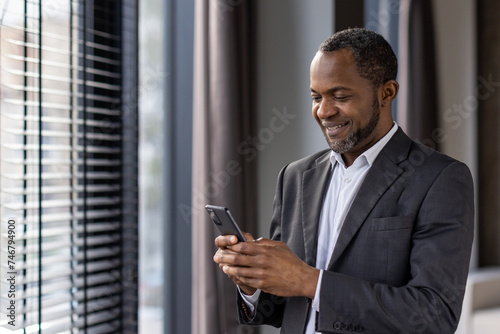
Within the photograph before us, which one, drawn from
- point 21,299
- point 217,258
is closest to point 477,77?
point 217,258

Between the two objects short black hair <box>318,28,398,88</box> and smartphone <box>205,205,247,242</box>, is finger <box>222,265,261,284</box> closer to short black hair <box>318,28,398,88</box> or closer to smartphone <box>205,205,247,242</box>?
smartphone <box>205,205,247,242</box>

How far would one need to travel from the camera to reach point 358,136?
1242 mm

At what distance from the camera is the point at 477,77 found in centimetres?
339

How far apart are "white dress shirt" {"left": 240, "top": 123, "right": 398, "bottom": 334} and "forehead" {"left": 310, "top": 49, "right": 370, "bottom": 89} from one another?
17cm

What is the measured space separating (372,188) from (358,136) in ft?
0.46

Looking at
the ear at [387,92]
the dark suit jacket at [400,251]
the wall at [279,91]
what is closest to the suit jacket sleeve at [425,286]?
the dark suit jacket at [400,251]

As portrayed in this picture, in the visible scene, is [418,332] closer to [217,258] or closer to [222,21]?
[217,258]

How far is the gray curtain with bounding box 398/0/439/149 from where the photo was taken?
2777mm

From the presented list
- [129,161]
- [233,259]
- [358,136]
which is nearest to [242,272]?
[233,259]

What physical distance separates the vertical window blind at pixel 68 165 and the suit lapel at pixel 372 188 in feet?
2.92

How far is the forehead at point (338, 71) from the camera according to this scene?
122 cm

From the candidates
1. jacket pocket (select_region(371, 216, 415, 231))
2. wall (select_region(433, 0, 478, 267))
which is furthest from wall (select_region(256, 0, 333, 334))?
wall (select_region(433, 0, 478, 267))

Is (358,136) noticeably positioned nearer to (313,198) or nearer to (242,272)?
(313,198)

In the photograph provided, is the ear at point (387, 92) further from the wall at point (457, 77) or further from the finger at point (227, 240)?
the wall at point (457, 77)
